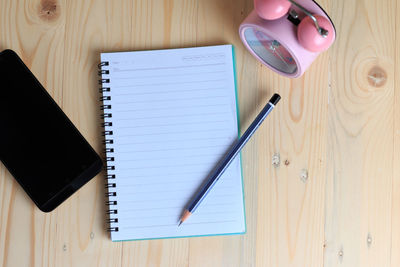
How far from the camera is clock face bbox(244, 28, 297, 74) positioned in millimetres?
582

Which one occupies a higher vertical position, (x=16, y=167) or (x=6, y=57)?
(x=6, y=57)

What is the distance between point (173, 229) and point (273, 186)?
0.17m

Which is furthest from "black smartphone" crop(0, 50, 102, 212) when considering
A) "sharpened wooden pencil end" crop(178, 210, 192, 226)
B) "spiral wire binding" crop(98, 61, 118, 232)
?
"sharpened wooden pencil end" crop(178, 210, 192, 226)

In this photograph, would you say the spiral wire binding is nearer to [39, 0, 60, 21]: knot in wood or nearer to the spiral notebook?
the spiral notebook

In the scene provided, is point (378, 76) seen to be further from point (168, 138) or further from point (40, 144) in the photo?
point (40, 144)

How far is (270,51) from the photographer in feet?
1.99

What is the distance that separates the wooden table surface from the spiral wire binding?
0.05ft

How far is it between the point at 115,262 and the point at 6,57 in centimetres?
37

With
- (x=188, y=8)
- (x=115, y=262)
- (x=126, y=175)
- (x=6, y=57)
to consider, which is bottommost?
(x=115, y=262)

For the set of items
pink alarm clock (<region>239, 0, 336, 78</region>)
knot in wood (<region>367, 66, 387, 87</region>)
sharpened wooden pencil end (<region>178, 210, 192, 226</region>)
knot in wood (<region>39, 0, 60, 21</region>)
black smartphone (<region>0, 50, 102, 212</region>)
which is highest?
pink alarm clock (<region>239, 0, 336, 78</region>)

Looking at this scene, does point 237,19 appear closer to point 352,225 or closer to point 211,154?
point 211,154

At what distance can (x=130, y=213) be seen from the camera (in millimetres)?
649

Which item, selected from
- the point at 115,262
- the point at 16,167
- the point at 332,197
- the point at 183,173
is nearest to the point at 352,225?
the point at 332,197

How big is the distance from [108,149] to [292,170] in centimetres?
29
